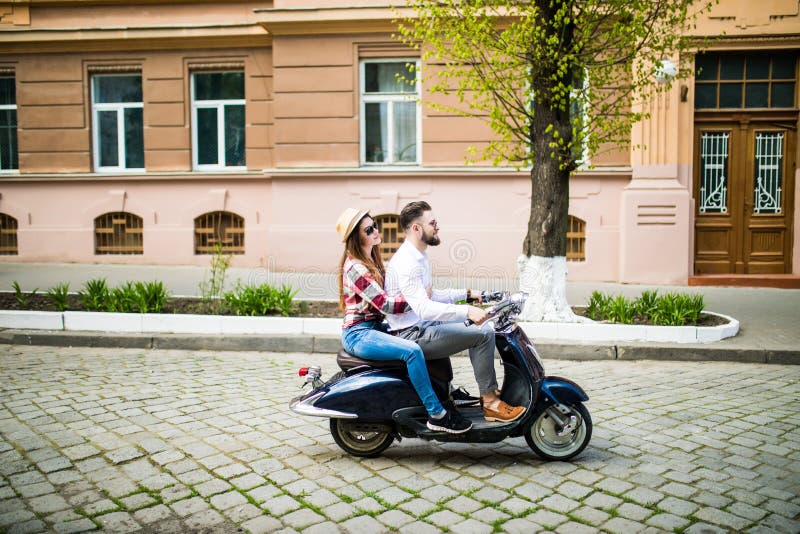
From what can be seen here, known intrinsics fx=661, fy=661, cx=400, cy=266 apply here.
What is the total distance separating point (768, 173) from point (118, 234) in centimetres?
1414

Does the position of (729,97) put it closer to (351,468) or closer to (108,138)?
(351,468)

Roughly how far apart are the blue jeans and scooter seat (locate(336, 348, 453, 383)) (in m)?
0.05

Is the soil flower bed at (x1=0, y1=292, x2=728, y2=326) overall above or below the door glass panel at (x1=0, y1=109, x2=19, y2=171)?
below

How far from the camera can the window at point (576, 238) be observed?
45.0ft

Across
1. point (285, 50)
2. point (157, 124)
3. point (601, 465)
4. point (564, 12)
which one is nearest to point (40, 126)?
point (157, 124)

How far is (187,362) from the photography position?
7.40 metres

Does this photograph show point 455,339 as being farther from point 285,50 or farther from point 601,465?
point 285,50

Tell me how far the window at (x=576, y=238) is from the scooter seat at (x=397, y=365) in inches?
390

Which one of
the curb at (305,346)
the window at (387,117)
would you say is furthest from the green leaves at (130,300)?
the window at (387,117)

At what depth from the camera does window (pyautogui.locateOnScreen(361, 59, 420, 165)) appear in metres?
14.3

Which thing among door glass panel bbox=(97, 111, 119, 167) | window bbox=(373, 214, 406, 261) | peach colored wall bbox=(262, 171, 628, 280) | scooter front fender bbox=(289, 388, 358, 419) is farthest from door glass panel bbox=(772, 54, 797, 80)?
door glass panel bbox=(97, 111, 119, 167)

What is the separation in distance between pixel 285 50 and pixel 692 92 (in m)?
8.37

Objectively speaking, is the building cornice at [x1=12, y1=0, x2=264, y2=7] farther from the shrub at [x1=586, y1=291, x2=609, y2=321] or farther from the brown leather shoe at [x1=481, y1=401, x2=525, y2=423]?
the brown leather shoe at [x1=481, y1=401, x2=525, y2=423]

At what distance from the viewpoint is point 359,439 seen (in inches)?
177
